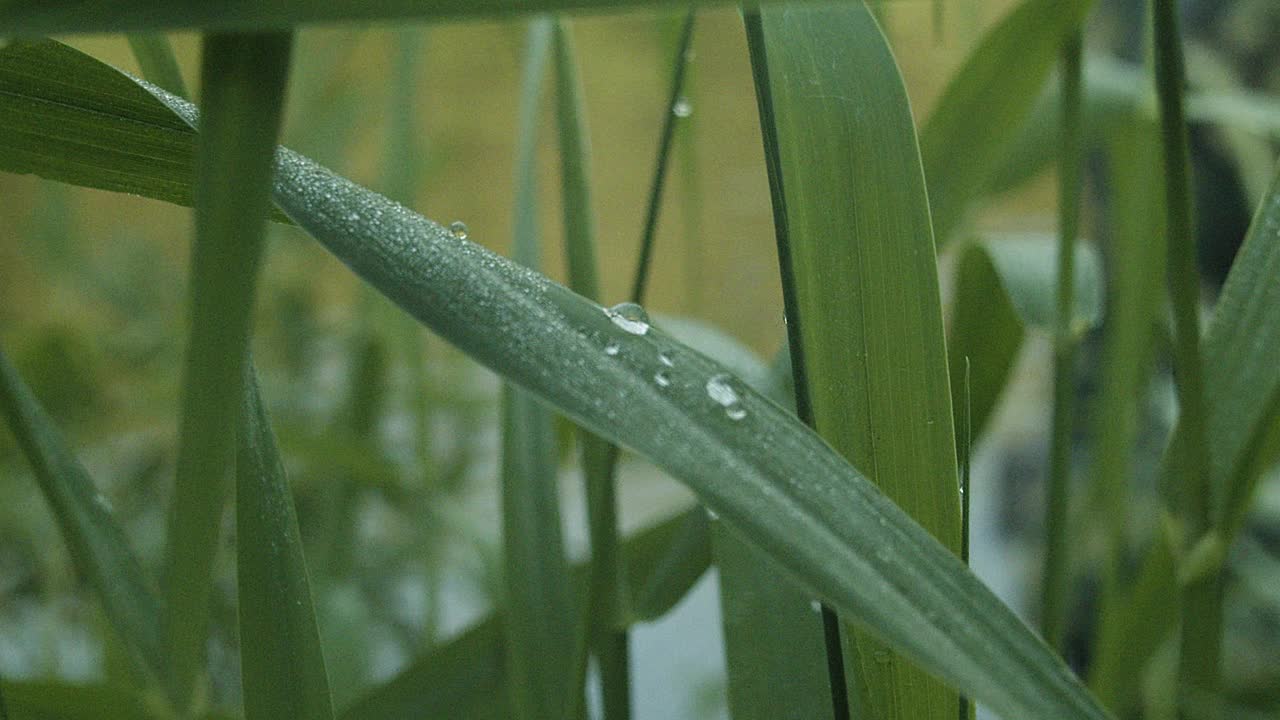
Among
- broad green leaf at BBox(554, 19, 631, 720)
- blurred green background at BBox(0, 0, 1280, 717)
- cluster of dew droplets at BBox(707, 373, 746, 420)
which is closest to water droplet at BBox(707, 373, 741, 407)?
cluster of dew droplets at BBox(707, 373, 746, 420)

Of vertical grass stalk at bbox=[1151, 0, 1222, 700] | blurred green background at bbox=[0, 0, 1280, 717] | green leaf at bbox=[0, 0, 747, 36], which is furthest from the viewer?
blurred green background at bbox=[0, 0, 1280, 717]

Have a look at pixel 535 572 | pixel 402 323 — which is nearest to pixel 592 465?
pixel 535 572

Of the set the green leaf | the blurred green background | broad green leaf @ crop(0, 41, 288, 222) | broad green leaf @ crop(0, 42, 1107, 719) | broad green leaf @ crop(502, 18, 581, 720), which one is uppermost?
the green leaf

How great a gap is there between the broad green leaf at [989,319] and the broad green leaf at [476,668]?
75 mm

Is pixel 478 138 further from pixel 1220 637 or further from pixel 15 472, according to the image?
pixel 1220 637

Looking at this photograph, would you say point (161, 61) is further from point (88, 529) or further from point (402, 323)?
point (402, 323)

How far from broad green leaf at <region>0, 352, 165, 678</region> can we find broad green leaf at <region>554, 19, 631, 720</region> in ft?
0.30

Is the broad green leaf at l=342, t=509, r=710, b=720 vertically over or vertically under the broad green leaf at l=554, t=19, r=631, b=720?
under

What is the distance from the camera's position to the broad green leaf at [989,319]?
29cm

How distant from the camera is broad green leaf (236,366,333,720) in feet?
0.55

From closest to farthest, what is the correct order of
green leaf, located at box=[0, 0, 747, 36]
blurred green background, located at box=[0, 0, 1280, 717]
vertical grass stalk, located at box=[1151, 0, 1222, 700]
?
green leaf, located at box=[0, 0, 747, 36] < vertical grass stalk, located at box=[1151, 0, 1222, 700] < blurred green background, located at box=[0, 0, 1280, 717]

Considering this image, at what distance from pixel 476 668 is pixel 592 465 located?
2.5 inches

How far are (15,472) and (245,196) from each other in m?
0.69

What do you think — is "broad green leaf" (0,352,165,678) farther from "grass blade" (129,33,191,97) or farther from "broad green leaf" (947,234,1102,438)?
"broad green leaf" (947,234,1102,438)
